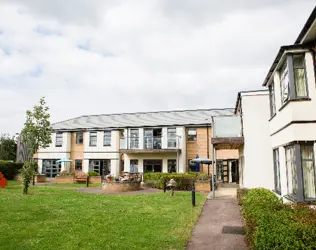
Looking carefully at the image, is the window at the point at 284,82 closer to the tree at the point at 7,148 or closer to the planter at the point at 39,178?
the planter at the point at 39,178

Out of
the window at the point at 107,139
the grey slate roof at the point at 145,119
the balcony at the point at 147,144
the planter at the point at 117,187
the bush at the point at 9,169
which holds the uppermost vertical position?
the grey slate roof at the point at 145,119

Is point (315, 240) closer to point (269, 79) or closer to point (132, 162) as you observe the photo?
point (269, 79)

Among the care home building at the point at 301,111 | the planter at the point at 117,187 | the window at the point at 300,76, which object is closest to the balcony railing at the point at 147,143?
the planter at the point at 117,187

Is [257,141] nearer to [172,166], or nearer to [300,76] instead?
[300,76]

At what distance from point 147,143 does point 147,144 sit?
118 mm

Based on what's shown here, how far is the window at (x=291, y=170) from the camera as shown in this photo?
1021 cm

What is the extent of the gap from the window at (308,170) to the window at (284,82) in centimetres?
200

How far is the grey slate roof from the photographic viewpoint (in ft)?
109

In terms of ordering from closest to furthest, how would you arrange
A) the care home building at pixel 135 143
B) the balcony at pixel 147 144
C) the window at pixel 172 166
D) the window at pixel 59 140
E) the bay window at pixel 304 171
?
the bay window at pixel 304 171 < the balcony at pixel 147 144 < the care home building at pixel 135 143 < the window at pixel 172 166 < the window at pixel 59 140

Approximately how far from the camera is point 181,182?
2248 cm

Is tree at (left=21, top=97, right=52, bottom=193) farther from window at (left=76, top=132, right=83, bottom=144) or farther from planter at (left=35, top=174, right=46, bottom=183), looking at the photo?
window at (left=76, top=132, right=83, bottom=144)

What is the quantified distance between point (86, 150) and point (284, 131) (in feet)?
91.5

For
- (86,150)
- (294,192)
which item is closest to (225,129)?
(294,192)

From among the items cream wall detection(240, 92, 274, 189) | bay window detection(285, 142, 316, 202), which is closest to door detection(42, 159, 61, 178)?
cream wall detection(240, 92, 274, 189)
